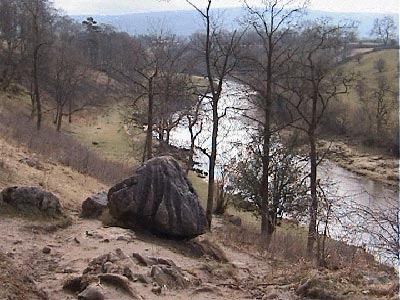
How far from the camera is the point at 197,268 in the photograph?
9.77m

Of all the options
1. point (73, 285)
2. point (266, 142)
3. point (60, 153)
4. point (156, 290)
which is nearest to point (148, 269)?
point (156, 290)

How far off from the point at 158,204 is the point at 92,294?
4106 millimetres

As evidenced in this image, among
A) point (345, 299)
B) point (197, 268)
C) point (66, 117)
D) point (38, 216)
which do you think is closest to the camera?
point (345, 299)

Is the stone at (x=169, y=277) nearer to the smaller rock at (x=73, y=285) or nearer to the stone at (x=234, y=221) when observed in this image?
the smaller rock at (x=73, y=285)

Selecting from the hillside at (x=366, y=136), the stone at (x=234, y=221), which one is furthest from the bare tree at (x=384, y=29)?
the stone at (x=234, y=221)

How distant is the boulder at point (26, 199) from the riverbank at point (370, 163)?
24.1 m

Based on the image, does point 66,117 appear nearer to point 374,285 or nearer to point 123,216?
point 123,216

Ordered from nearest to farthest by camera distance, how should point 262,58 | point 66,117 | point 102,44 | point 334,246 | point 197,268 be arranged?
1. point 197,268
2. point 334,246
3. point 262,58
4. point 66,117
5. point 102,44

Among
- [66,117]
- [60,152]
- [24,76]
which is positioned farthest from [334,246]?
[24,76]

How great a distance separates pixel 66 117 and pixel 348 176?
22.5 m

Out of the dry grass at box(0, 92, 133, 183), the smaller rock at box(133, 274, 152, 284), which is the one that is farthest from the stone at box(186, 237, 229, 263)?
the dry grass at box(0, 92, 133, 183)

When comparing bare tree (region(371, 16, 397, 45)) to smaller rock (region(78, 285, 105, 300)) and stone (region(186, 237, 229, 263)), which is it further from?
smaller rock (region(78, 285, 105, 300))

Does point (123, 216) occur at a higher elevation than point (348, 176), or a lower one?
higher

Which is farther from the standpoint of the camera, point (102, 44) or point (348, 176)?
point (102, 44)
